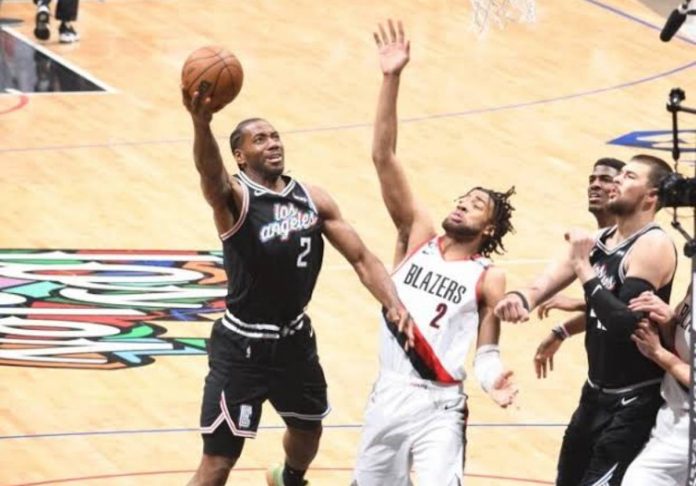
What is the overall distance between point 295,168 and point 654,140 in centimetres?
365

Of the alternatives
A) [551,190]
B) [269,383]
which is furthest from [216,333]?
[551,190]

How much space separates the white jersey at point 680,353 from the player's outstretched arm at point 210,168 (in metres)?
2.30

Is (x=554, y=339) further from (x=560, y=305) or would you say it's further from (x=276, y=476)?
(x=276, y=476)

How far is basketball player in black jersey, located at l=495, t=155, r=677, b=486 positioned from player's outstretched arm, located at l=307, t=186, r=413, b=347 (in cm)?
59

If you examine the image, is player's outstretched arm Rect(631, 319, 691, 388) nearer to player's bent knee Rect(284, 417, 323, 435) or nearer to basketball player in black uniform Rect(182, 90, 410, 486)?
basketball player in black uniform Rect(182, 90, 410, 486)

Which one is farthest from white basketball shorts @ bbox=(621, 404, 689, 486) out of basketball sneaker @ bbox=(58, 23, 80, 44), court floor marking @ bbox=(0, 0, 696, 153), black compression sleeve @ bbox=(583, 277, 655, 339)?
basketball sneaker @ bbox=(58, 23, 80, 44)

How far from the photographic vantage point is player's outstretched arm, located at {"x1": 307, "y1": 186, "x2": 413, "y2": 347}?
955 cm

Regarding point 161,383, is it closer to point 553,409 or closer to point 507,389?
point 553,409

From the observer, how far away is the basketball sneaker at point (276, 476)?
11.1m

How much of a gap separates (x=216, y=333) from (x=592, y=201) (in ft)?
6.79

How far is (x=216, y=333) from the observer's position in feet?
33.9

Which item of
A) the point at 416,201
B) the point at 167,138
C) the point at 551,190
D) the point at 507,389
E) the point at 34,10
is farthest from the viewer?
the point at 34,10

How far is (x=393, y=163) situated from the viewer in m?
9.84

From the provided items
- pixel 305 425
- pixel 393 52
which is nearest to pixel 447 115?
pixel 305 425
